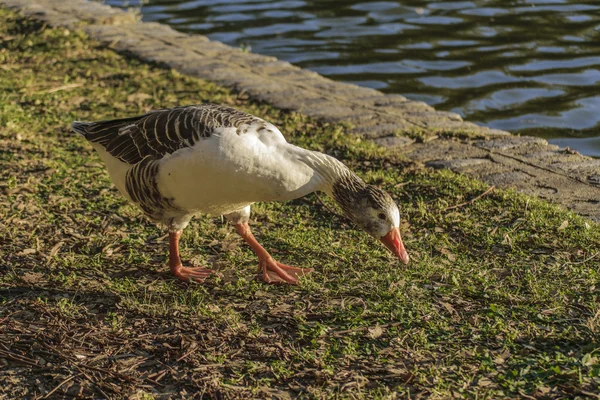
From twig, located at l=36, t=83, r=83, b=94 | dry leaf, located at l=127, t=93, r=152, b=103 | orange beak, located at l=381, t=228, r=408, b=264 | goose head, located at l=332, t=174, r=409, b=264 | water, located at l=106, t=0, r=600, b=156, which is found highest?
goose head, located at l=332, t=174, r=409, b=264

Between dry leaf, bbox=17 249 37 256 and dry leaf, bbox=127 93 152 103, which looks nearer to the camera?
dry leaf, bbox=17 249 37 256

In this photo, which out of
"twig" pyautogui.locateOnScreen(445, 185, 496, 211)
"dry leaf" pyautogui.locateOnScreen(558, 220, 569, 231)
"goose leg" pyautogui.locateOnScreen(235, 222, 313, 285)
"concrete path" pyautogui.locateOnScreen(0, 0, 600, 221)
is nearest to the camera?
"goose leg" pyautogui.locateOnScreen(235, 222, 313, 285)

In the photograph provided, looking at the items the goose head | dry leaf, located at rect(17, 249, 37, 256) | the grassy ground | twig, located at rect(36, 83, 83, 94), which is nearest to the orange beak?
the goose head

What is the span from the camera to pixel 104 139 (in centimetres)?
509

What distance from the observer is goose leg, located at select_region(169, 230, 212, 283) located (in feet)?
15.8

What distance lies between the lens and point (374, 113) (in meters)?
8.27

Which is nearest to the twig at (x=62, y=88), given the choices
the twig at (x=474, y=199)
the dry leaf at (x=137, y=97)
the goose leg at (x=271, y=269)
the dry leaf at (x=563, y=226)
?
the dry leaf at (x=137, y=97)

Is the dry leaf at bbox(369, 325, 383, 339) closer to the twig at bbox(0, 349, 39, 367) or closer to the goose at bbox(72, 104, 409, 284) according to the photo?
the goose at bbox(72, 104, 409, 284)

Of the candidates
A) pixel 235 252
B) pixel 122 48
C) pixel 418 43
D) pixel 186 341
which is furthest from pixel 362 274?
pixel 418 43

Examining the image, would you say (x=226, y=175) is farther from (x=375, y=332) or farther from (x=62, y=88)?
(x=62, y=88)

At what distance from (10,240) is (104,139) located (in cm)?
98

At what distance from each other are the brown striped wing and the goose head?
67 cm

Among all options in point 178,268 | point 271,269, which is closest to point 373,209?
point 271,269

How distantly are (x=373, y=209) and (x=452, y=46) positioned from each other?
7.97m
